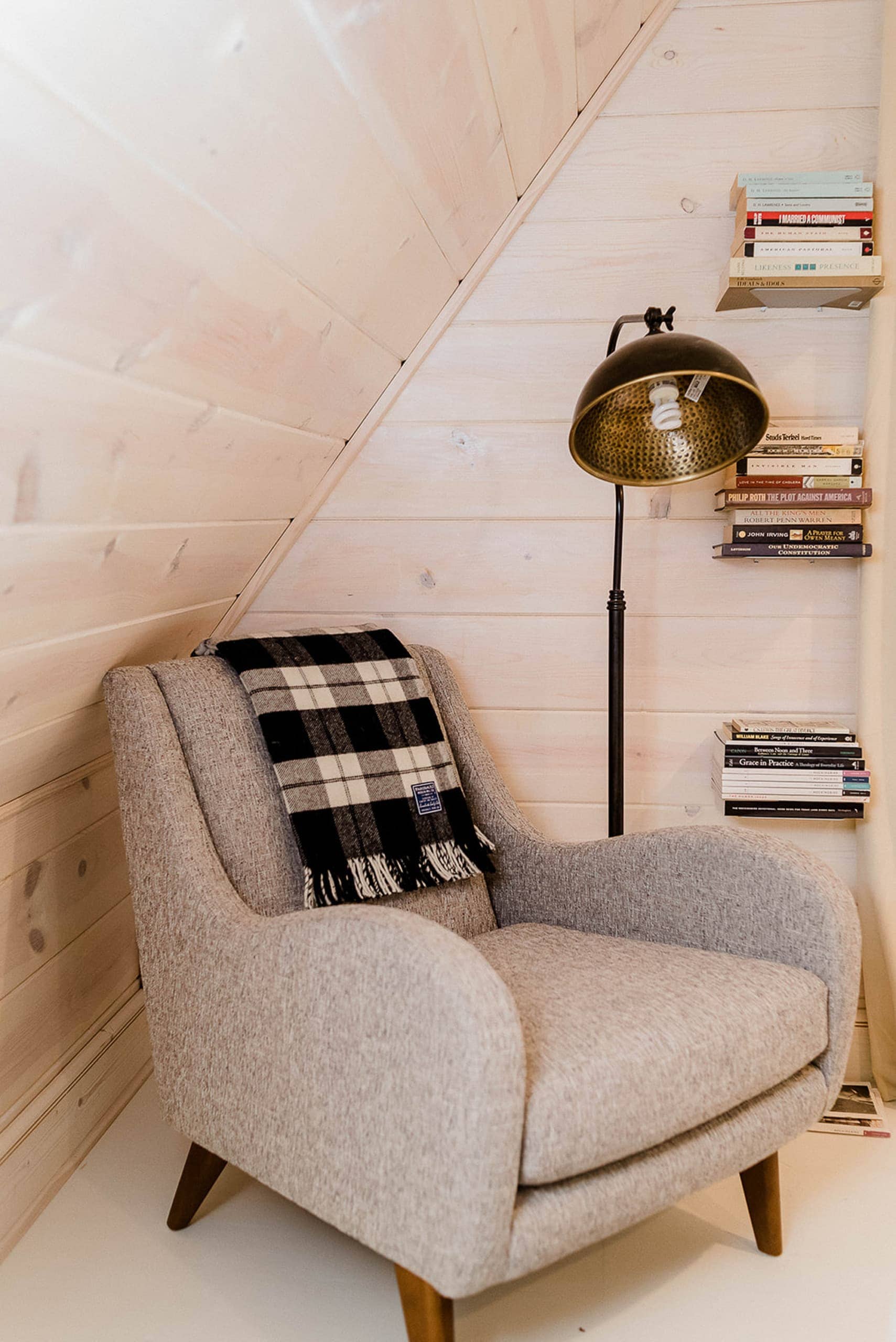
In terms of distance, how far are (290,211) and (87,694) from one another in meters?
0.80

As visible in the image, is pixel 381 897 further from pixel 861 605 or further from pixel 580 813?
pixel 861 605

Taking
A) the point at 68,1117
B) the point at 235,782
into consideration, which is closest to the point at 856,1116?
the point at 235,782

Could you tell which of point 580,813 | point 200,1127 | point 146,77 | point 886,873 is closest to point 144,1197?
point 200,1127

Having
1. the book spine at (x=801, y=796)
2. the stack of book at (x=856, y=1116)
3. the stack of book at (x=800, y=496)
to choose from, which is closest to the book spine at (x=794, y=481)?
the stack of book at (x=800, y=496)

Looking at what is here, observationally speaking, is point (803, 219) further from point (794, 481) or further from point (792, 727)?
point (792, 727)

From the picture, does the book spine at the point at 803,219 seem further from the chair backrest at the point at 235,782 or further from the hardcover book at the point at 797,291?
the chair backrest at the point at 235,782

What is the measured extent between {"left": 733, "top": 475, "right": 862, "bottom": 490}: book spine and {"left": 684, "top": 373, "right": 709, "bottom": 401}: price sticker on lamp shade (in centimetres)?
35

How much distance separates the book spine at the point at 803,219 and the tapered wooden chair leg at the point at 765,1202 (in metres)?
1.55

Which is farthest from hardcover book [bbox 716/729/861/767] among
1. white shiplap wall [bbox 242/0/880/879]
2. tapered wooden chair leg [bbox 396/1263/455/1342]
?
tapered wooden chair leg [bbox 396/1263/455/1342]

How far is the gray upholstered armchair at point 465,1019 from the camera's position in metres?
1.05

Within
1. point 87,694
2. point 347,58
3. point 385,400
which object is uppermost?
point 347,58

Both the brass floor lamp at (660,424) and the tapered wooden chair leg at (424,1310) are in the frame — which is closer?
the tapered wooden chair leg at (424,1310)

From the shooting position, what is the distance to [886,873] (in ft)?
6.36

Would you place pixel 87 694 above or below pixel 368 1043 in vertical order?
above
